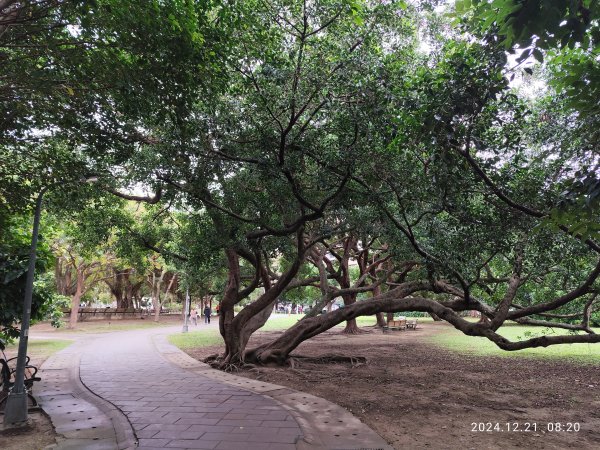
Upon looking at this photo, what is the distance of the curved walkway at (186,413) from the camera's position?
5129 mm

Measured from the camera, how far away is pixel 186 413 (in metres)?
6.39

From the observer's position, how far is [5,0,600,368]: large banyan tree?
5.33 m

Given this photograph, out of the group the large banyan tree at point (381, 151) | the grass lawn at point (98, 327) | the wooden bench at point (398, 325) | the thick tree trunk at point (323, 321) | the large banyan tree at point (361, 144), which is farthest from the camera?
the wooden bench at point (398, 325)

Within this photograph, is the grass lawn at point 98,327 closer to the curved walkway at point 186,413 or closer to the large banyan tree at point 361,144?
the curved walkway at point 186,413

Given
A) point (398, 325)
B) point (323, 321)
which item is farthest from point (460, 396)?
point (398, 325)

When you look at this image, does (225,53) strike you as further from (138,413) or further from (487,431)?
(487,431)

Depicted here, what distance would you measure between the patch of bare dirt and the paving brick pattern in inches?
57.5

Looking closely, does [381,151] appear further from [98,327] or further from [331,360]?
[98,327]

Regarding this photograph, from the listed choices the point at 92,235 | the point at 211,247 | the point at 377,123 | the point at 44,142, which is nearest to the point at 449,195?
the point at 377,123

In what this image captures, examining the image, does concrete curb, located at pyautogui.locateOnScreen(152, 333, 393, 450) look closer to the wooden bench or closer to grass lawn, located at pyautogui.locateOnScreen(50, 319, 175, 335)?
grass lawn, located at pyautogui.locateOnScreen(50, 319, 175, 335)

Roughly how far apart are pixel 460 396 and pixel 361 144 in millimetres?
5350

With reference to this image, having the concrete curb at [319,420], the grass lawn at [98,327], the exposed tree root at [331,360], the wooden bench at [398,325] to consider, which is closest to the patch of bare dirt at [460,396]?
the exposed tree root at [331,360]

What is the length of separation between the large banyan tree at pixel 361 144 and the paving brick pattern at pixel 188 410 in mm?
2626

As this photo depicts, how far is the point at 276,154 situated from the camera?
7812 mm
